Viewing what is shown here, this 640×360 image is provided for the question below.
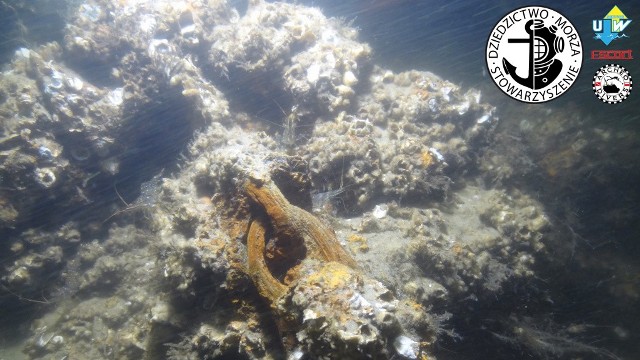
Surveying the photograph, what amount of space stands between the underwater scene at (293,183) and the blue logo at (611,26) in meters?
0.05

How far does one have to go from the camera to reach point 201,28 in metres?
8.57

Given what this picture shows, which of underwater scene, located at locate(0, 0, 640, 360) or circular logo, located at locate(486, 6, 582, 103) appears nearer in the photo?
underwater scene, located at locate(0, 0, 640, 360)

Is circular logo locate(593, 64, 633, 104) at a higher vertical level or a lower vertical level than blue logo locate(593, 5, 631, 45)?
lower

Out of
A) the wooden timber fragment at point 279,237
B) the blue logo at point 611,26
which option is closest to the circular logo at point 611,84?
the blue logo at point 611,26

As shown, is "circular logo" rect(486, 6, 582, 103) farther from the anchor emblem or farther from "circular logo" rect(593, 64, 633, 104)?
"circular logo" rect(593, 64, 633, 104)

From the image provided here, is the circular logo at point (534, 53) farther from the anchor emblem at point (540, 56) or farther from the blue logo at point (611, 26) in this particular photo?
the blue logo at point (611, 26)

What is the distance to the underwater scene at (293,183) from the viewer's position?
3.81 m

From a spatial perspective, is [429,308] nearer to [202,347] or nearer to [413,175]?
[413,175]

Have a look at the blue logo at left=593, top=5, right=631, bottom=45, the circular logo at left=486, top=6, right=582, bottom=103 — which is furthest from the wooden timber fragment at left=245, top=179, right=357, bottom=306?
the blue logo at left=593, top=5, right=631, bottom=45

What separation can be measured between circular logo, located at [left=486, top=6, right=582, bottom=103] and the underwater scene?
4cm

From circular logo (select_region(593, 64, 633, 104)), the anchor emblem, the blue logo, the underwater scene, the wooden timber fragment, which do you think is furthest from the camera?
the blue logo

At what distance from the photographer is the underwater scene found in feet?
12.5

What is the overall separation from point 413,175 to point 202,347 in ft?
14.3

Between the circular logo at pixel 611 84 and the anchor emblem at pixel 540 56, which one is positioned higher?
the circular logo at pixel 611 84
